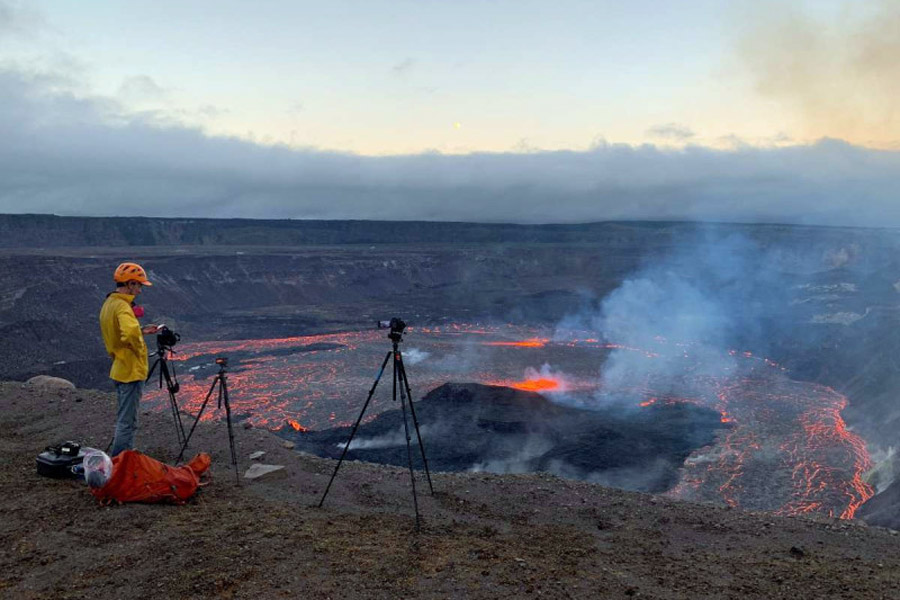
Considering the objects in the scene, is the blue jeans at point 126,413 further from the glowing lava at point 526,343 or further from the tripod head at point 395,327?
the glowing lava at point 526,343

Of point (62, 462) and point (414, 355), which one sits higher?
point (62, 462)

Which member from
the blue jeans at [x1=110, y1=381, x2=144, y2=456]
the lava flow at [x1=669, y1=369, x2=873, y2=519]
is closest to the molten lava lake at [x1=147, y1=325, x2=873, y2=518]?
the lava flow at [x1=669, y1=369, x2=873, y2=519]

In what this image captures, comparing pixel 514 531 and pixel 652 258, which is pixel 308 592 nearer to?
pixel 514 531

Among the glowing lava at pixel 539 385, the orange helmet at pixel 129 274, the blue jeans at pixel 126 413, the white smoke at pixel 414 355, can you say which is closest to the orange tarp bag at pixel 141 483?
the blue jeans at pixel 126 413

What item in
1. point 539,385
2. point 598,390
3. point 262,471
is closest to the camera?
point 262,471

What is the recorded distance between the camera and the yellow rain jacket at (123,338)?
283 inches

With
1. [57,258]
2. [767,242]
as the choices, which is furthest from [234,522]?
[767,242]

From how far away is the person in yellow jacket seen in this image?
7.20 m

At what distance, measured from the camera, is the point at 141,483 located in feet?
22.3

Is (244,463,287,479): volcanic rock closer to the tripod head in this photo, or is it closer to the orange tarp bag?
the orange tarp bag

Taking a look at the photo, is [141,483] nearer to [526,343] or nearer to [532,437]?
[532,437]

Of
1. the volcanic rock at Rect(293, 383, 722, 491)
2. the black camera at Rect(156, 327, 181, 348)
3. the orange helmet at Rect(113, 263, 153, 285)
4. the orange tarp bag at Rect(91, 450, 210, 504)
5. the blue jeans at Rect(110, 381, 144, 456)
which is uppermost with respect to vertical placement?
the orange helmet at Rect(113, 263, 153, 285)

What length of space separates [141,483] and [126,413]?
1203 millimetres

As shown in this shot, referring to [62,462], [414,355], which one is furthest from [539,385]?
[62,462]
